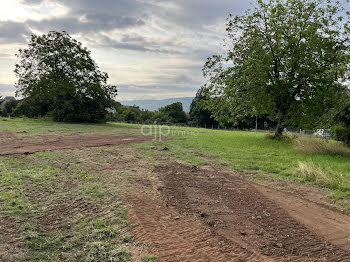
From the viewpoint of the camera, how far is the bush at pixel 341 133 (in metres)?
12.1

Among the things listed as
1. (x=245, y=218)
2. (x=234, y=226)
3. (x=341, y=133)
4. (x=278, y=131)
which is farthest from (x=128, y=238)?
(x=278, y=131)

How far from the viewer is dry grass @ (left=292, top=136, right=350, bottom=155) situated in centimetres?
1155

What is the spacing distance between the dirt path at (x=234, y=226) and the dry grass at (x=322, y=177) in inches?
62.2

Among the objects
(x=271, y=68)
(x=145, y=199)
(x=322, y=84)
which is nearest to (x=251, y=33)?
(x=271, y=68)

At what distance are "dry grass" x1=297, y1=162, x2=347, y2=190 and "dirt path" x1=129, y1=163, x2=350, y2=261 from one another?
62.2 inches

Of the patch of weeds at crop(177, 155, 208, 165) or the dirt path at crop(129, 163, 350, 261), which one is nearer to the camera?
the dirt path at crop(129, 163, 350, 261)

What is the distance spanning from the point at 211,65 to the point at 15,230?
54.2ft

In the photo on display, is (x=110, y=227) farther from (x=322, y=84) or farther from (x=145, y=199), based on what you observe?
(x=322, y=84)

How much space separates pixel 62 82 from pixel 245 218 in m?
30.3

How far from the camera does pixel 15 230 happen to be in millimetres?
3961

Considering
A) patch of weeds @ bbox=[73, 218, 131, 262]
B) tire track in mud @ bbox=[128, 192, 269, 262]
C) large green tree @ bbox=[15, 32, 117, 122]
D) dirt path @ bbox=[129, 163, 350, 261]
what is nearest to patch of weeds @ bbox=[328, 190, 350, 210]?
dirt path @ bbox=[129, 163, 350, 261]

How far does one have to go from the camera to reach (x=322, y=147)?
1195 centimetres

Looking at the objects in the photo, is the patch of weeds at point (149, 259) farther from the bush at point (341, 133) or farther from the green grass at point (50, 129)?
the green grass at point (50, 129)

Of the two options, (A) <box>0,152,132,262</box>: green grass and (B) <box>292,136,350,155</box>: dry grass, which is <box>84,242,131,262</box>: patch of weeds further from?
(B) <box>292,136,350,155</box>: dry grass
